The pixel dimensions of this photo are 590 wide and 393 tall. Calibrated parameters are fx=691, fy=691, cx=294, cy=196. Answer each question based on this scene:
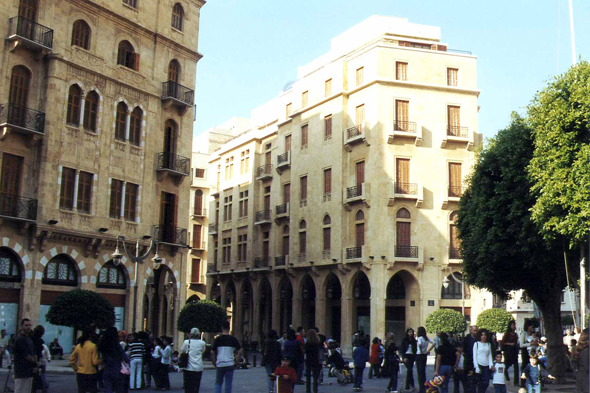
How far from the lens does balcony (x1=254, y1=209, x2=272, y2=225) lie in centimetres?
5467

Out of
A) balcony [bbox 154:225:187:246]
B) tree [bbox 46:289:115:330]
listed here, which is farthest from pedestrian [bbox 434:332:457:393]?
balcony [bbox 154:225:187:246]

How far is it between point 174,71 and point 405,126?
52.4 feet

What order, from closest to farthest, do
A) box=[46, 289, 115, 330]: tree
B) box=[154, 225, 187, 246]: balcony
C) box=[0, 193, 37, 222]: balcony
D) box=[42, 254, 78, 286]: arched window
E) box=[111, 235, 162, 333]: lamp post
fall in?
box=[111, 235, 162, 333]: lamp post, box=[46, 289, 115, 330]: tree, box=[0, 193, 37, 222]: balcony, box=[42, 254, 78, 286]: arched window, box=[154, 225, 187, 246]: balcony

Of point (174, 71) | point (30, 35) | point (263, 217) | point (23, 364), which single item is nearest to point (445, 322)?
point (263, 217)

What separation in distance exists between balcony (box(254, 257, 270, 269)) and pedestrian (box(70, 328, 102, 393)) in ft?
133

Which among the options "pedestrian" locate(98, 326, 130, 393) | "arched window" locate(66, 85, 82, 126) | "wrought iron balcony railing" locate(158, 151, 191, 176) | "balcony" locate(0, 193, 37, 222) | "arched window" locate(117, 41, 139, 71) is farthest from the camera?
"wrought iron balcony railing" locate(158, 151, 191, 176)

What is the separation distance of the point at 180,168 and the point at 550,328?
65.4ft

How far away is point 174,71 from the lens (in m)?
37.2

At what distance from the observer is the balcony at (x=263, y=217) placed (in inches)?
2153

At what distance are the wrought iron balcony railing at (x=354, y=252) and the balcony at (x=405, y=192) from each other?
3538 millimetres

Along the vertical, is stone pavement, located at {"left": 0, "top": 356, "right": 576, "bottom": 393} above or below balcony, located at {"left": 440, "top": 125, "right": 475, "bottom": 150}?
below

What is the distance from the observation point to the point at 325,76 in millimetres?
49875

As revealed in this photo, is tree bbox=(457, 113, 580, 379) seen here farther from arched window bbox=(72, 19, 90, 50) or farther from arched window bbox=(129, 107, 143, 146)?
arched window bbox=(72, 19, 90, 50)

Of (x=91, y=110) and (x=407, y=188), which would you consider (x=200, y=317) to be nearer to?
(x=91, y=110)
